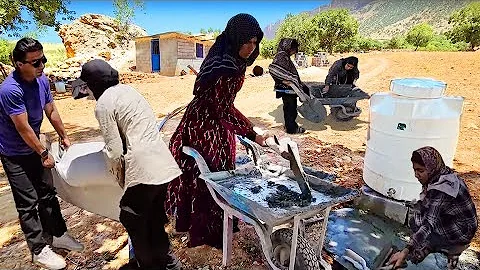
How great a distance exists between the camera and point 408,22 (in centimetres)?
9075

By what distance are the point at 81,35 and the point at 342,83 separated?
23.1 meters

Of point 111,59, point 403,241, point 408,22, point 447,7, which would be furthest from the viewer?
point 408,22

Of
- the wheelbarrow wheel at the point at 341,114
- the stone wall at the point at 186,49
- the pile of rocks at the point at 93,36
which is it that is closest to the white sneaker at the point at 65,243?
the wheelbarrow wheel at the point at 341,114

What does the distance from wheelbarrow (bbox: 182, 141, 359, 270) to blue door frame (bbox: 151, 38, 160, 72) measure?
20.0 metres

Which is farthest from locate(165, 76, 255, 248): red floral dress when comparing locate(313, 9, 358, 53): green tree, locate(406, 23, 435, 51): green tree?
locate(406, 23, 435, 51): green tree

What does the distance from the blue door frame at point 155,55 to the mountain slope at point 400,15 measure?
4591 centimetres

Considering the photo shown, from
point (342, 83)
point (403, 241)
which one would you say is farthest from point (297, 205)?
point (342, 83)

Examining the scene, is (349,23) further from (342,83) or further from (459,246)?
(459,246)

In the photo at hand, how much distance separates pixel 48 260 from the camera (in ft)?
8.98

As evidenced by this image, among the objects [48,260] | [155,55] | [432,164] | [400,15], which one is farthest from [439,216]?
[400,15]

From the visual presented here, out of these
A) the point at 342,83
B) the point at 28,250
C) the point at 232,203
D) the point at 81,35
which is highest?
the point at 81,35

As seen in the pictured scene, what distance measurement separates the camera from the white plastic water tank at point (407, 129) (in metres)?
2.94

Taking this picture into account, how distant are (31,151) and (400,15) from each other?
383 feet

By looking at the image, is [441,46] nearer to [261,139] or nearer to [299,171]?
[261,139]
